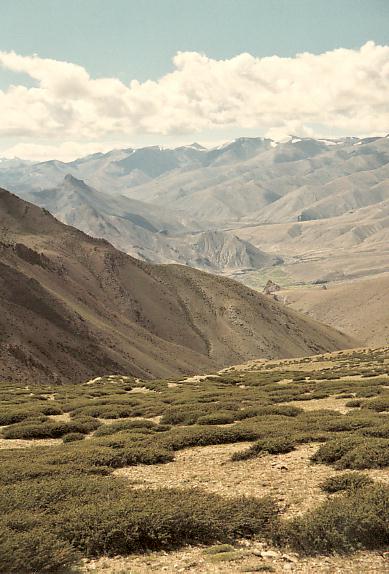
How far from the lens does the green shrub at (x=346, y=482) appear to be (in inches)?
552

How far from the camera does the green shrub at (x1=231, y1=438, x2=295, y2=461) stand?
18.4 meters

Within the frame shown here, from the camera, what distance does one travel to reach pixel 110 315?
131 meters

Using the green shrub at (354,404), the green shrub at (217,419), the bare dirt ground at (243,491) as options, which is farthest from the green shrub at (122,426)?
the green shrub at (354,404)

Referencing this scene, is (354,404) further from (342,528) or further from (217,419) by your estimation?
(342,528)

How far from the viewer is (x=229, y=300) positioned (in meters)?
181

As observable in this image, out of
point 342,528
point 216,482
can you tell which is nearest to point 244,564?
point 342,528

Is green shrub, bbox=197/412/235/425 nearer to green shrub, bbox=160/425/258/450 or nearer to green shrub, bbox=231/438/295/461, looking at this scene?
green shrub, bbox=160/425/258/450

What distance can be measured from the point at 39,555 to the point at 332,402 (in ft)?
83.4

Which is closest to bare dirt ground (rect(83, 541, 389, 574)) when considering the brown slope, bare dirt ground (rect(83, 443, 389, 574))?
bare dirt ground (rect(83, 443, 389, 574))

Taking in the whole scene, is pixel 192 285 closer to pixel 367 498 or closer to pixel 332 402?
pixel 332 402

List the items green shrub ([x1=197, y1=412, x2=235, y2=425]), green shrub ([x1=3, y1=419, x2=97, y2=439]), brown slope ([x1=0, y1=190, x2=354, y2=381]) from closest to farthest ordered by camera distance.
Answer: green shrub ([x1=3, y1=419, x2=97, y2=439])
green shrub ([x1=197, y1=412, x2=235, y2=425])
brown slope ([x1=0, y1=190, x2=354, y2=381])

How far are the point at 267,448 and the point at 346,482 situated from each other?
4.73 meters

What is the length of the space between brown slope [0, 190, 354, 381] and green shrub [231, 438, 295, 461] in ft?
214

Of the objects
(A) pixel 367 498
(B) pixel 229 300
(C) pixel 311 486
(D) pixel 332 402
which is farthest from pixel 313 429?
(B) pixel 229 300
